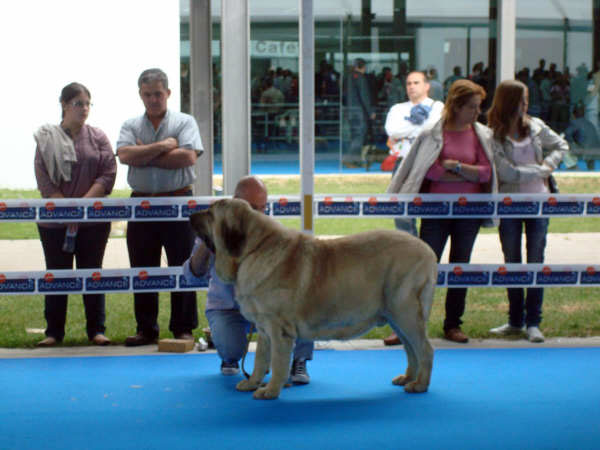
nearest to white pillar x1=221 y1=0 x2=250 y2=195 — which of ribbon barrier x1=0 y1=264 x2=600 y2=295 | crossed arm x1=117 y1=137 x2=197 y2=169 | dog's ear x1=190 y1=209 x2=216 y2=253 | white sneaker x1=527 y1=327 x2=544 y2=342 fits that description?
crossed arm x1=117 y1=137 x2=197 y2=169

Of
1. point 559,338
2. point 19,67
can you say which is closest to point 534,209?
point 559,338

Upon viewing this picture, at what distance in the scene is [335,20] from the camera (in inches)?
524

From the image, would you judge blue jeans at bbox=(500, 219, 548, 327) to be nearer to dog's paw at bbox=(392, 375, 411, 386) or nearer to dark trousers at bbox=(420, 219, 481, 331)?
dark trousers at bbox=(420, 219, 481, 331)

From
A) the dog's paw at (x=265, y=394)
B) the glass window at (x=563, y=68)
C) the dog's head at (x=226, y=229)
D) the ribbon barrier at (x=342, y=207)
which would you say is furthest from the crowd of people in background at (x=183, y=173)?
the glass window at (x=563, y=68)

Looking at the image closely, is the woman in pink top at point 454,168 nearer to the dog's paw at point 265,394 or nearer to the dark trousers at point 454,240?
the dark trousers at point 454,240

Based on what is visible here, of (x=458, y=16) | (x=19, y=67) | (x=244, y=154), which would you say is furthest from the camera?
(x=458, y=16)

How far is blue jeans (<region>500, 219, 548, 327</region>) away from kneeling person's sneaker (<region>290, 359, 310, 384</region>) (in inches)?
93.6

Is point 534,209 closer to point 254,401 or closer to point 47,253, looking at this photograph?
point 254,401

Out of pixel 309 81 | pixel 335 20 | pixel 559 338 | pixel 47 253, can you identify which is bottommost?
pixel 559 338

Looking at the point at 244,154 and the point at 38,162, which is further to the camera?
the point at 244,154

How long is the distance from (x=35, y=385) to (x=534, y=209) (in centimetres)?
411

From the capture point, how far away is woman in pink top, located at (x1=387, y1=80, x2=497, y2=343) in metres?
6.74

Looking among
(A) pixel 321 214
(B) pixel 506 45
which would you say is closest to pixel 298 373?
(A) pixel 321 214

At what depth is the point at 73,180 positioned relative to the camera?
6750 millimetres
